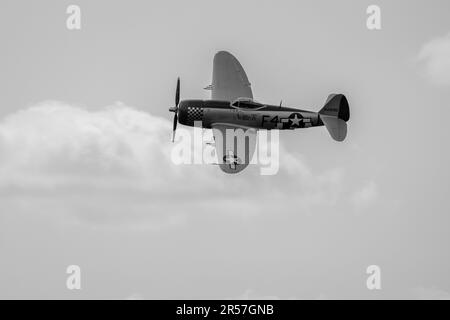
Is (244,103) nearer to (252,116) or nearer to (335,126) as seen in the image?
(252,116)

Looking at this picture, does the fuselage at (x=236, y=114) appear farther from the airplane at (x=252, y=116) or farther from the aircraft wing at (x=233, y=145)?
the aircraft wing at (x=233, y=145)

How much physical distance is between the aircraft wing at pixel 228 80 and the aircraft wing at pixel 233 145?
9.66 ft

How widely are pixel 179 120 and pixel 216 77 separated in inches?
186

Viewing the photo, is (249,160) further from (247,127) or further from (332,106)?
Answer: (332,106)

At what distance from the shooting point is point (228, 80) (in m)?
54.3

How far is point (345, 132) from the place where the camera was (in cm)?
5100

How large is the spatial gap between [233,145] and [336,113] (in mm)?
6767

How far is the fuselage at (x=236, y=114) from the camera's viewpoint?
5097 centimetres

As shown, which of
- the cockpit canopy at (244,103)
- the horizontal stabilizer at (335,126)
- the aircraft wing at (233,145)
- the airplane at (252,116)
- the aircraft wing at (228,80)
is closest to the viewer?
the aircraft wing at (233,145)

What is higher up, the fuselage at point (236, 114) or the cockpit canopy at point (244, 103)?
the cockpit canopy at point (244, 103)

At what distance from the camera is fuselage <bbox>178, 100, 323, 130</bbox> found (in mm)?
50969

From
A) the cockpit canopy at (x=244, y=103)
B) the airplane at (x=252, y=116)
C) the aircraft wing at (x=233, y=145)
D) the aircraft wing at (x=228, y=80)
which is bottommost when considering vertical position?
the aircraft wing at (x=233, y=145)

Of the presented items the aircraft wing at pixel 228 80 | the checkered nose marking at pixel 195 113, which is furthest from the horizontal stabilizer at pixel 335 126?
the checkered nose marking at pixel 195 113

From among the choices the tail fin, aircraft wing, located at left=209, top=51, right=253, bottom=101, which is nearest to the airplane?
the tail fin
